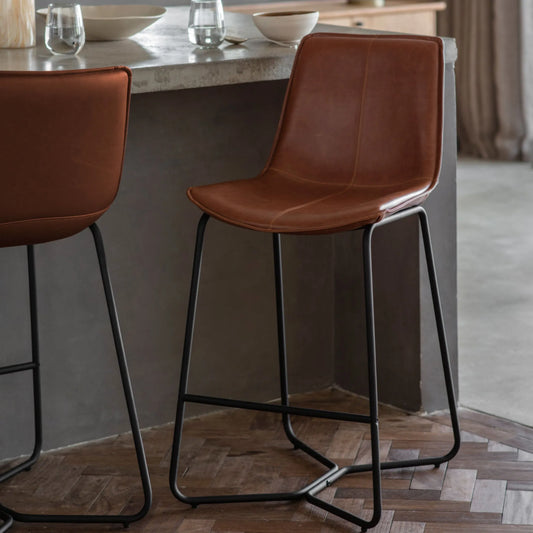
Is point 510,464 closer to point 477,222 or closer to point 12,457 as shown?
point 12,457

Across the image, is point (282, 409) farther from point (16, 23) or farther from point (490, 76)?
point (490, 76)

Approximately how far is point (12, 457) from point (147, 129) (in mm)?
894

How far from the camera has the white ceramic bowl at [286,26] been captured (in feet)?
8.32

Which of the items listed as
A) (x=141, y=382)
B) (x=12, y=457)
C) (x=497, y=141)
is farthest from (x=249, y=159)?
(x=497, y=141)

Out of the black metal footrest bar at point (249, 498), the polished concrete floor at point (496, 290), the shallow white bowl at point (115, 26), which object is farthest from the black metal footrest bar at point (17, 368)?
the polished concrete floor at point (496, 290)

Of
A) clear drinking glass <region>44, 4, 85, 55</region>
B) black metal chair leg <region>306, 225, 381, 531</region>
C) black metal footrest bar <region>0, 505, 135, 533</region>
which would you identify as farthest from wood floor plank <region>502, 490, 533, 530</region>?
clear drinking glass <region>44, 4, 85, 55</region>

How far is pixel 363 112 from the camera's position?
2.42 meters

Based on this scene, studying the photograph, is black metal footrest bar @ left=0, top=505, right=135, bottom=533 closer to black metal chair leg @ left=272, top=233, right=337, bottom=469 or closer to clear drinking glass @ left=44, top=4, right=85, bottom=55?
black metal chair leg @ left=272, top=233, right=337, bottom=469

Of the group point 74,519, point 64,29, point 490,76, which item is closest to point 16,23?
point 64,29

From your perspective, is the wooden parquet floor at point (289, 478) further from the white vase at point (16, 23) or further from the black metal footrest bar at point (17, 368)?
the white vase at point (16, 23)

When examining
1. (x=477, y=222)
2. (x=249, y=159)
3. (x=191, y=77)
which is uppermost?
(x=191, y=77)

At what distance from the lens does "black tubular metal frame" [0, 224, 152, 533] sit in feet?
7.29

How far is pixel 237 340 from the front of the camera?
2924mm

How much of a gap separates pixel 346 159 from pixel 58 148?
75cm
